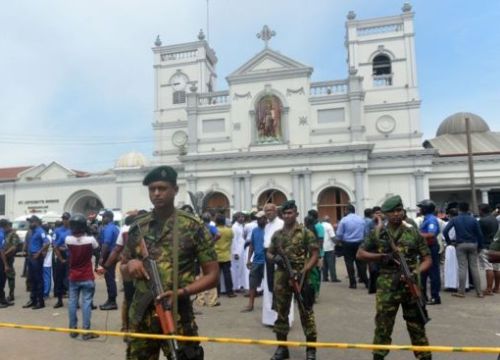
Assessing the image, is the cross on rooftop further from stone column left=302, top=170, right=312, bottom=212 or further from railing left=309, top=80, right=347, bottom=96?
stone column left=302, top=170, right=312, bottom=212

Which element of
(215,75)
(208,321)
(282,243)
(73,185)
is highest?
(215,75)

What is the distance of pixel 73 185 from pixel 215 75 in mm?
14757

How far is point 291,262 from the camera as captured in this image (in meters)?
4.82

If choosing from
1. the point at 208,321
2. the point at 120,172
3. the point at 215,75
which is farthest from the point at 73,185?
the point at 208,321

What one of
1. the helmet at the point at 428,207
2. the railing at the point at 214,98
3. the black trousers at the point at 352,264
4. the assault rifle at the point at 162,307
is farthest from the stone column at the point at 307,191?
the assault rifle at the point at 162,307

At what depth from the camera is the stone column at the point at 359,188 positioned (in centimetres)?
2506

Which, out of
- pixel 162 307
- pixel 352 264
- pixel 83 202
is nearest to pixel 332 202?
pixel 352 264

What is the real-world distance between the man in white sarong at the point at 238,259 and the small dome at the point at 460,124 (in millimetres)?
35200

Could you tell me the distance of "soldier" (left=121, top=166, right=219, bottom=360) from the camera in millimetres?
2588

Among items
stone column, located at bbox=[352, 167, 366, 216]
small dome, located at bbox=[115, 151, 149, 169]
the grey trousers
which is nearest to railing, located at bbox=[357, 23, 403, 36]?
stone column, located at bbox=[352, 167, 366, 216]

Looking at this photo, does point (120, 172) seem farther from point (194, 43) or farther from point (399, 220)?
point (399, 220)

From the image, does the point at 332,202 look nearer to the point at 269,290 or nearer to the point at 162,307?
the point at 269,290

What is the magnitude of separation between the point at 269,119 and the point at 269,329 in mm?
22037

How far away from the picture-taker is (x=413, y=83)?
27.1m
